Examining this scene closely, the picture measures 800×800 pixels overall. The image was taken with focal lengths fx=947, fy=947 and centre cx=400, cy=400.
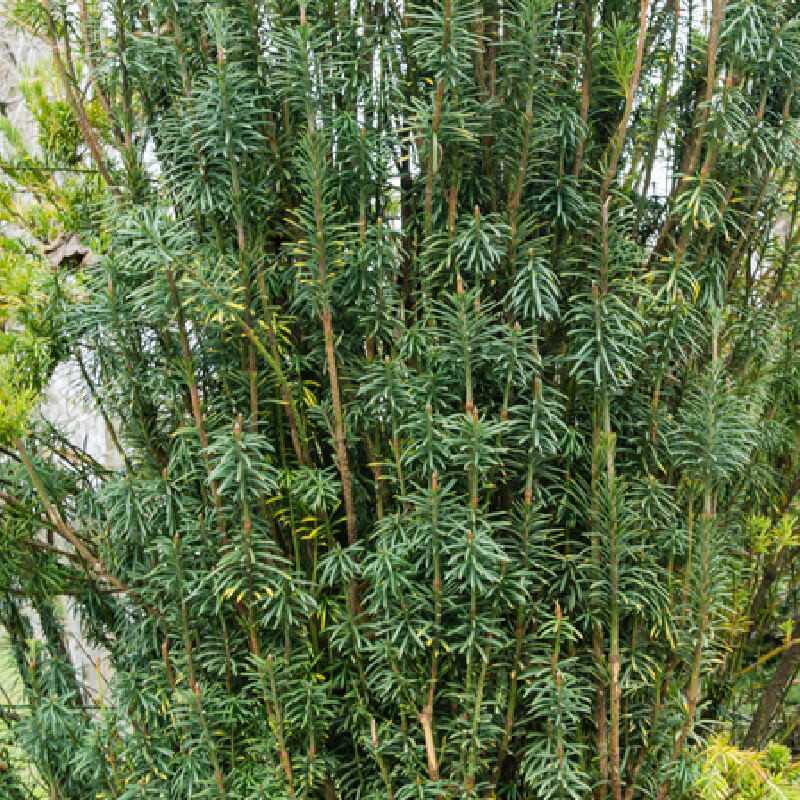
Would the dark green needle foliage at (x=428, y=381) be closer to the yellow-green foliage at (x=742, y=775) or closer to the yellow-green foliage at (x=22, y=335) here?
the yellow-green foliage at (x=742, y=775)

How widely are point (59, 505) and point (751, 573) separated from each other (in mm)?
1475

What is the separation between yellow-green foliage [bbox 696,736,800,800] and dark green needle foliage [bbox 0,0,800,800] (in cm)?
1

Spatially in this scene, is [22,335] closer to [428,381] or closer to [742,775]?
[428,381]

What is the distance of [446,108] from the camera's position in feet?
4.77

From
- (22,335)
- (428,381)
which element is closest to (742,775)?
(428,381)

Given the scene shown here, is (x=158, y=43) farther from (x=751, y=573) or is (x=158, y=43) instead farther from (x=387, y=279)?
(x=751, y=573)

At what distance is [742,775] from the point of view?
159 cm

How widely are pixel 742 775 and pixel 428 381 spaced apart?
0.85 metres

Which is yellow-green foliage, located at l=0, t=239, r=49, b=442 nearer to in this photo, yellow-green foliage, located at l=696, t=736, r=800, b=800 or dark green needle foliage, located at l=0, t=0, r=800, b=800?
dark green needle foliage, located at l=0, t=0, r=800, b=800

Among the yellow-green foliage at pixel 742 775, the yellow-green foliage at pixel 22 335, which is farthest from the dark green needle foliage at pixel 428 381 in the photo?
the yellow-green foliage at pixel 22 335

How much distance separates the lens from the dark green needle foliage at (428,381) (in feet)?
4.83

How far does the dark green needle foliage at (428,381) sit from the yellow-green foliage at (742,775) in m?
0.01

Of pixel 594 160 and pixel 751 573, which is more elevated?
pixel 594 160

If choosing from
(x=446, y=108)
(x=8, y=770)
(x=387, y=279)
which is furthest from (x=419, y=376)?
(x=8, y=770)
